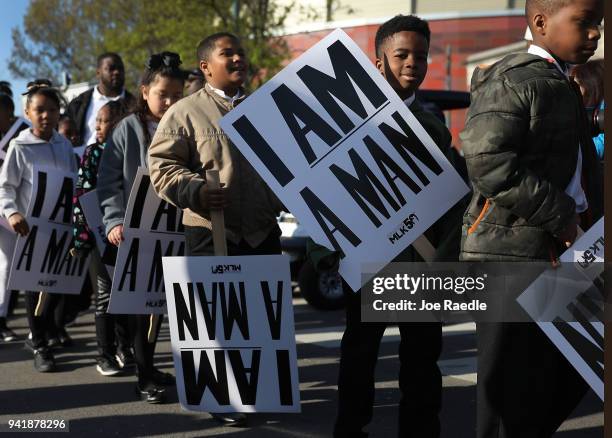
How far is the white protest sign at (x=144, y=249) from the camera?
5.61 m

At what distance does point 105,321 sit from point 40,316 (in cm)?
69

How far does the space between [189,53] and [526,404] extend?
21.3 m

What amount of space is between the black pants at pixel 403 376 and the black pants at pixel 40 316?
3.41 meters

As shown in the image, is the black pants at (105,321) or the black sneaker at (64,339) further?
the black sneaker at (64,339)

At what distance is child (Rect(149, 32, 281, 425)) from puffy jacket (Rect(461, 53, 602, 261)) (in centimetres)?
184

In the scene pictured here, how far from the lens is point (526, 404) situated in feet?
11.1

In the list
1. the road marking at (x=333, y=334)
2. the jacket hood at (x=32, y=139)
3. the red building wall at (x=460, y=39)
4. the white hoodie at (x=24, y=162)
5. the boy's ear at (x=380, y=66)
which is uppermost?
the red building wall at (x=460, y=39)

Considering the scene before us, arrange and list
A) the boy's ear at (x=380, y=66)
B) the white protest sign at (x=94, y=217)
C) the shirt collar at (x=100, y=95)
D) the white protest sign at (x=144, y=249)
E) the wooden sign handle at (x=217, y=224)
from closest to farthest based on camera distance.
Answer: the boy's ear at (x=380, y=66)
the wooden sign handle at (x=217, y=224)
the white protest sign at (x=144, y=249)
the white protest sign at (x=94, y=217)
the shirt collar at (x=100, y=95)

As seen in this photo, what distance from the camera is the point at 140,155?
592 centimetres

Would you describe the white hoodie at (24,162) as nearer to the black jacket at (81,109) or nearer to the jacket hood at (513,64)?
the black jacket at (81,109)

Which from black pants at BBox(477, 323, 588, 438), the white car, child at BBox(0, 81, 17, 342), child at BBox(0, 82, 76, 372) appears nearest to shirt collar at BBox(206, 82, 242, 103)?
black pants at BBox(477, 323, 588, 438)

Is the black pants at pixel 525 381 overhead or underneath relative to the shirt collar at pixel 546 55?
underneath

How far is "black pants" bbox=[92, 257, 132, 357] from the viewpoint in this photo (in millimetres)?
6617

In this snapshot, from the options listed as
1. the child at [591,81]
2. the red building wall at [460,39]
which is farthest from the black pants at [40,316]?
the red building wall at [460,39]
